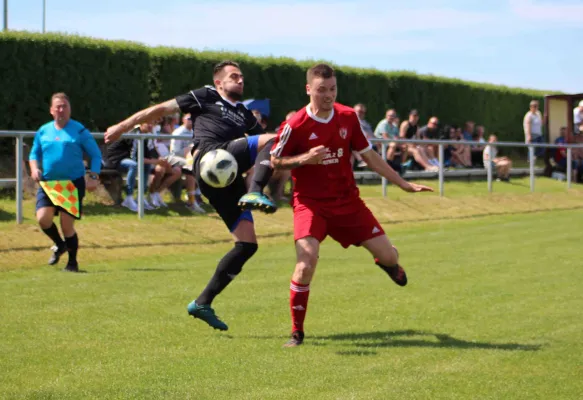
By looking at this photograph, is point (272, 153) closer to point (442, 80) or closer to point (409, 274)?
point (409, 274)

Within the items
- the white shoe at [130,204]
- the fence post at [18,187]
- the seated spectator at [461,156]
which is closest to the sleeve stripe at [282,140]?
the fence post at [18,187]

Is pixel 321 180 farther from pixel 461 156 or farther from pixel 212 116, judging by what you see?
pixel 461 156

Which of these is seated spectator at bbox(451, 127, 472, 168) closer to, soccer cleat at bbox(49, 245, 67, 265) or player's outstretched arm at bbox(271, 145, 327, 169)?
soccer cleat at bbox(49, 245, 67, 265)

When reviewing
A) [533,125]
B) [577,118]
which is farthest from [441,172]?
[577,118]

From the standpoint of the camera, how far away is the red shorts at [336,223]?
781cm

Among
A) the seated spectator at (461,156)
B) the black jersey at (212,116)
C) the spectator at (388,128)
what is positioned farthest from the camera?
the seated spectator at (461,156)

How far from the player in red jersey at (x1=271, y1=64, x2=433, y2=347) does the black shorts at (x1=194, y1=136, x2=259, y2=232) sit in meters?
0.47

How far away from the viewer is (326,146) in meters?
7.80

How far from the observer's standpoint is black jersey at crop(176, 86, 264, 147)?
8438 millimetres

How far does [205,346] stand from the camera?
7.64 m

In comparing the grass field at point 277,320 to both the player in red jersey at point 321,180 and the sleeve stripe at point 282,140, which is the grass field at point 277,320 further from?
the sleeve stripe at point 282,140

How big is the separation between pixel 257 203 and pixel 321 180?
0.76m

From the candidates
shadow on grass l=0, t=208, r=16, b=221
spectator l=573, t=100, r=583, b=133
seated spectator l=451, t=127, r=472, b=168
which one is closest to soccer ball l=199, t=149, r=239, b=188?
shadow on grass l=0, t=208, r=16, b=221

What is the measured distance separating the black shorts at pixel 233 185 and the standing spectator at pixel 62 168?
4.50 metres
